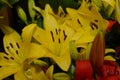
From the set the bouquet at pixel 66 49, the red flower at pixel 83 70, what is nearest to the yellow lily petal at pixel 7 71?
the bouquet at pixel 66 49

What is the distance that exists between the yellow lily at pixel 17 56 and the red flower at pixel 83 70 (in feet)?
0.23

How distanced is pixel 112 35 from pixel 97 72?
12 centimetres

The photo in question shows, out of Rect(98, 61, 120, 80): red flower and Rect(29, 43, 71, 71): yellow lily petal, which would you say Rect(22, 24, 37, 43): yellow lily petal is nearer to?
Rect(29, 43, 71, 71): yellow lily petal

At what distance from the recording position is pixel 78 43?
47 centimetres

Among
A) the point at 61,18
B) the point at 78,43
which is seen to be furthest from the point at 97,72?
the point at 61,18

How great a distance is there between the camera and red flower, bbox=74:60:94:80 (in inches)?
16.8

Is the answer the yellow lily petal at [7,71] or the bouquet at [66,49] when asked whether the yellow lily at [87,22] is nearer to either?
the bouquet at [66,49]

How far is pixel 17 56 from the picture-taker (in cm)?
50

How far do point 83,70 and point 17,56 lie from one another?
13 cm

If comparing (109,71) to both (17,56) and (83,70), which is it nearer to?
(83,70)

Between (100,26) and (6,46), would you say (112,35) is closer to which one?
(100,26)

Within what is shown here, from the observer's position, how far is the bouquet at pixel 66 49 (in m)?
0.44

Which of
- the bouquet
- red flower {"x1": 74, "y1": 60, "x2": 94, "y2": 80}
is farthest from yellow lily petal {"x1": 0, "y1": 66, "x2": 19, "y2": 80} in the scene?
red flower {"x1": 74, "y1": 60, "x2": 94, "y2": 80}

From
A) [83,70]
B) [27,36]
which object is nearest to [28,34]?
[27,36]
